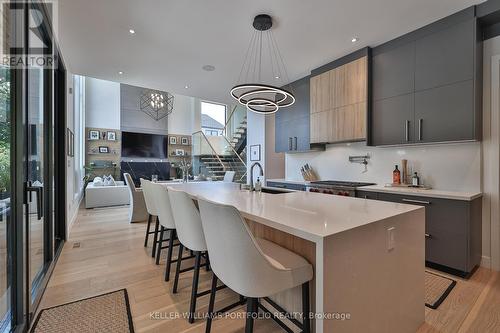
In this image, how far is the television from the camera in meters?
9.56

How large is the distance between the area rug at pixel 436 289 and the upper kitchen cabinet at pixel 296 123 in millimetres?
2578

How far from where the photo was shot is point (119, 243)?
11.6 ft

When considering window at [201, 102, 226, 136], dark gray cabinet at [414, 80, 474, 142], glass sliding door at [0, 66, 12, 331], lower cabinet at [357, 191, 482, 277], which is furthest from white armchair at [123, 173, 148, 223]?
window at [201, 102, 226, 136]

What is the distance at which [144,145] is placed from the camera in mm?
9930

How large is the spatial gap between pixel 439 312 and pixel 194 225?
2.06m

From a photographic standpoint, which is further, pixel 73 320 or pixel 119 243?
pixel 119 243

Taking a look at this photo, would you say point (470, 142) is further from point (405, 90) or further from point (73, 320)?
point (73, 320)

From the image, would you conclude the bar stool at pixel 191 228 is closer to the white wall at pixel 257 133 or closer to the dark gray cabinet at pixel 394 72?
the dark gray cabinet at pixel 394 72

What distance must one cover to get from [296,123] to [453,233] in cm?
A: 297

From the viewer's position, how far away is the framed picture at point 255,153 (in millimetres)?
5789

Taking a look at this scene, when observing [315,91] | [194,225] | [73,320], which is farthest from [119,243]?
[315,91]

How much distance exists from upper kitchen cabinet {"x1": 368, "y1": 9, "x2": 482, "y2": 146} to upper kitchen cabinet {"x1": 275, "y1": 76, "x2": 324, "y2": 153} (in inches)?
49.5

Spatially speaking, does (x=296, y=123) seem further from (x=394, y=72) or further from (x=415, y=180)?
(x=415, y=180)

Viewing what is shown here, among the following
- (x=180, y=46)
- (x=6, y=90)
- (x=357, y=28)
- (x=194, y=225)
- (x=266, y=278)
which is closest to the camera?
(x=266, y=278)
